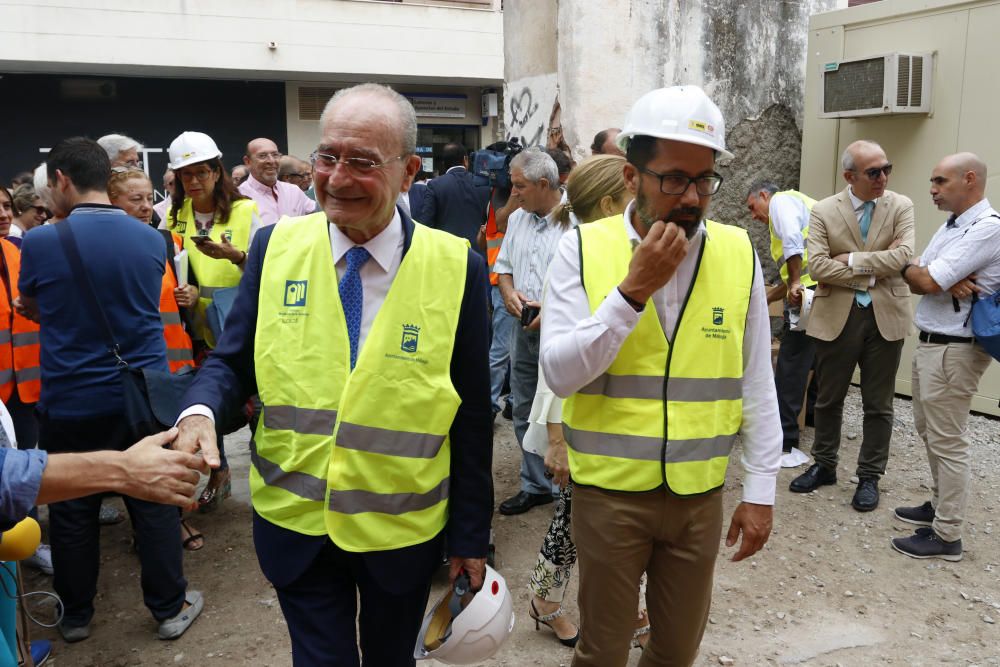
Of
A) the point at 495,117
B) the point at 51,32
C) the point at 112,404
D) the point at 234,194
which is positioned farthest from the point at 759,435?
the point at 495,117

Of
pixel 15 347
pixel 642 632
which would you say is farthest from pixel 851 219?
pixel 15 347

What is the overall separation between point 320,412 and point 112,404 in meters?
2.05

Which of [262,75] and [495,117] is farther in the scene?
[495,117]

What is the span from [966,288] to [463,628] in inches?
144

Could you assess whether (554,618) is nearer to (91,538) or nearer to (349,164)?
(91,538)

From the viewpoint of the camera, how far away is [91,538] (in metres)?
3.85

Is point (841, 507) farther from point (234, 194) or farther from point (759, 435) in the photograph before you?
point (234, 194)

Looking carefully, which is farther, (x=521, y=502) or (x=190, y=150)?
(x=521, y=502)

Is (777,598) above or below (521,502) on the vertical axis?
below

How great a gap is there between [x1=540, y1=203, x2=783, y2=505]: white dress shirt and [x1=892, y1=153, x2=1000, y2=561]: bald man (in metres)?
2.63

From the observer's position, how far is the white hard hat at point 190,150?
4.61 metres

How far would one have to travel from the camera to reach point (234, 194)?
493 cm

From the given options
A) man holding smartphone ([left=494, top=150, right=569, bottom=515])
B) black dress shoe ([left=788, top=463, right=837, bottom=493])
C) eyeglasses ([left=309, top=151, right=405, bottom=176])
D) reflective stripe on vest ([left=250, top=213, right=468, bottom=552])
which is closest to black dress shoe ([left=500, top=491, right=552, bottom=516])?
man holding smartphone ([left=494, top=150, right=569, bottom=515])

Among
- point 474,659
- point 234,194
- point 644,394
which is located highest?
point 234,194
